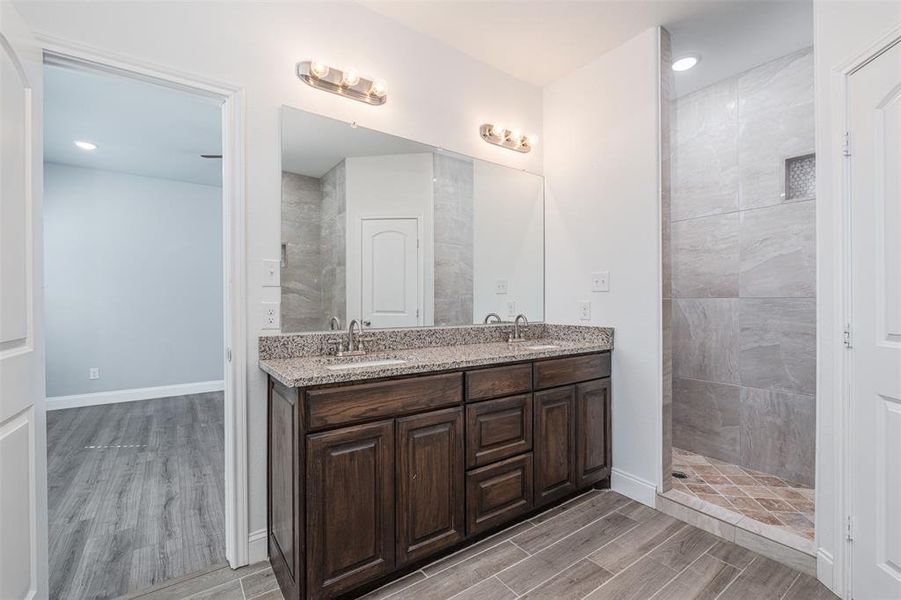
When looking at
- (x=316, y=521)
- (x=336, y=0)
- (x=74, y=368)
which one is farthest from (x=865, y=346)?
(x=74, y=368)

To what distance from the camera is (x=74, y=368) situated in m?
4.48

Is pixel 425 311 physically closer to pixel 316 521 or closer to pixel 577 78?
pixel 316 521

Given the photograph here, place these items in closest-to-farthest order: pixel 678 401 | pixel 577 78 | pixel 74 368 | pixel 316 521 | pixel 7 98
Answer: pixel 7 98, pixel 316 521, pixel 577 78, pixel 678 401, pixel 74 368

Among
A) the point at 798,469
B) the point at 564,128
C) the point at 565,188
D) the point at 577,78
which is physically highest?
the point at 577,78

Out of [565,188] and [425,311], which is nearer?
[425,311]

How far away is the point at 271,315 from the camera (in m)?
1.90

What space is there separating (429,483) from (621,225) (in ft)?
6.01

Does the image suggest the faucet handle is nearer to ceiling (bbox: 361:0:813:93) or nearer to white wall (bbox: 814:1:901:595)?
ceiling (bbox: 361:0:813:93)

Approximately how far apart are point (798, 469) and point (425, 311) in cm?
249

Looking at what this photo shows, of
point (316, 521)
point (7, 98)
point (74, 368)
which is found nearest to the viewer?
point (7, 98)

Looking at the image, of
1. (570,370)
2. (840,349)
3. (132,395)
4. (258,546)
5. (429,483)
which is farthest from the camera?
(132,395)

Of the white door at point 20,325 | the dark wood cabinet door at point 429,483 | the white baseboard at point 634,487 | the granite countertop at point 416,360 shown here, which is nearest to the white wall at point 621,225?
the white baseboard at point 634,487

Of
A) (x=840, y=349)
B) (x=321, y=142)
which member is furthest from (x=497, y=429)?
(x=321, y=142)

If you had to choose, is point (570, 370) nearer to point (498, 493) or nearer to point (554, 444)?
point (554, 444)
